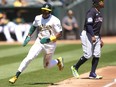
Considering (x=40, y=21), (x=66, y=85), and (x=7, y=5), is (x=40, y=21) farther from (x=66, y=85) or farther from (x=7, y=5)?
(x=7, y=5)

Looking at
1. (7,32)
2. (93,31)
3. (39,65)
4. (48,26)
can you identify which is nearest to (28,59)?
(48,26)

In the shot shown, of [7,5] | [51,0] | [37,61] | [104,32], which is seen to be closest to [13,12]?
[7,5]

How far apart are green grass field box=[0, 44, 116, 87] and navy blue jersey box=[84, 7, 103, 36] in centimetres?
126

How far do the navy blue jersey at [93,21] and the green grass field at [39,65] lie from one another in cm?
126

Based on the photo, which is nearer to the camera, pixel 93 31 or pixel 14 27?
pixel 93 31

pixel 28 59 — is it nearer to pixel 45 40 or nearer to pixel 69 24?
pixel 45 40

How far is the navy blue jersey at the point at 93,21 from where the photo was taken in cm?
1020

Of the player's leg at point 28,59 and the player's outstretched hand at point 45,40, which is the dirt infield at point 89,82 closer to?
the player's leg at point 28,59

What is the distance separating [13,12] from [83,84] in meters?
14.7

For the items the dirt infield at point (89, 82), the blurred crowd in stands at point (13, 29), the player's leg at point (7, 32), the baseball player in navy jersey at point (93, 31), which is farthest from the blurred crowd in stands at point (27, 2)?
the baseball player in navy jersey at point (93, 31)

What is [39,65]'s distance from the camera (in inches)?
534

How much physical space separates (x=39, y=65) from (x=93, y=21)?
11.9 ft

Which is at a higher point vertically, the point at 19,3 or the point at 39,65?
the point at 19,3

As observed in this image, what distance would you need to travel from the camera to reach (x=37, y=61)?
14.7 metres
